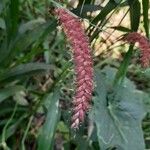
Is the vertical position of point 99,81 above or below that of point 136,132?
above

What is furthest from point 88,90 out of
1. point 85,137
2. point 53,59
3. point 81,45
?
point 53,59

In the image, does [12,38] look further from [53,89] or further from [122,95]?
[122,95]

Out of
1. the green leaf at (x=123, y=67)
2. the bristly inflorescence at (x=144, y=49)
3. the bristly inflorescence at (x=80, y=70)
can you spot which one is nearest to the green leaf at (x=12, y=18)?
the green leaf at (x=123, y=67)

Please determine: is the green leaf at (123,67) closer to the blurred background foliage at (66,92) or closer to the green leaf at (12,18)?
the blurred background foliage at (66,92)

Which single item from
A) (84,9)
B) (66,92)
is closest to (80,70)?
(84,9)

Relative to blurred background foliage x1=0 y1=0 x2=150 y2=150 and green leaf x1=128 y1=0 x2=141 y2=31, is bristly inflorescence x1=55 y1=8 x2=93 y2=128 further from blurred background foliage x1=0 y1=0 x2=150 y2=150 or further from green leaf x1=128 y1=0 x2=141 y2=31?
green leaf x1=128 y1=0 x2=141 y2=31

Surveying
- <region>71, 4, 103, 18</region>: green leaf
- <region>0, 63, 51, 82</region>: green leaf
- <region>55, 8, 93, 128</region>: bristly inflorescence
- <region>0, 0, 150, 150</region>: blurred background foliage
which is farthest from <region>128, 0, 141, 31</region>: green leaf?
<region>55, 8, 93, 128</region>: bristly inflorescence
